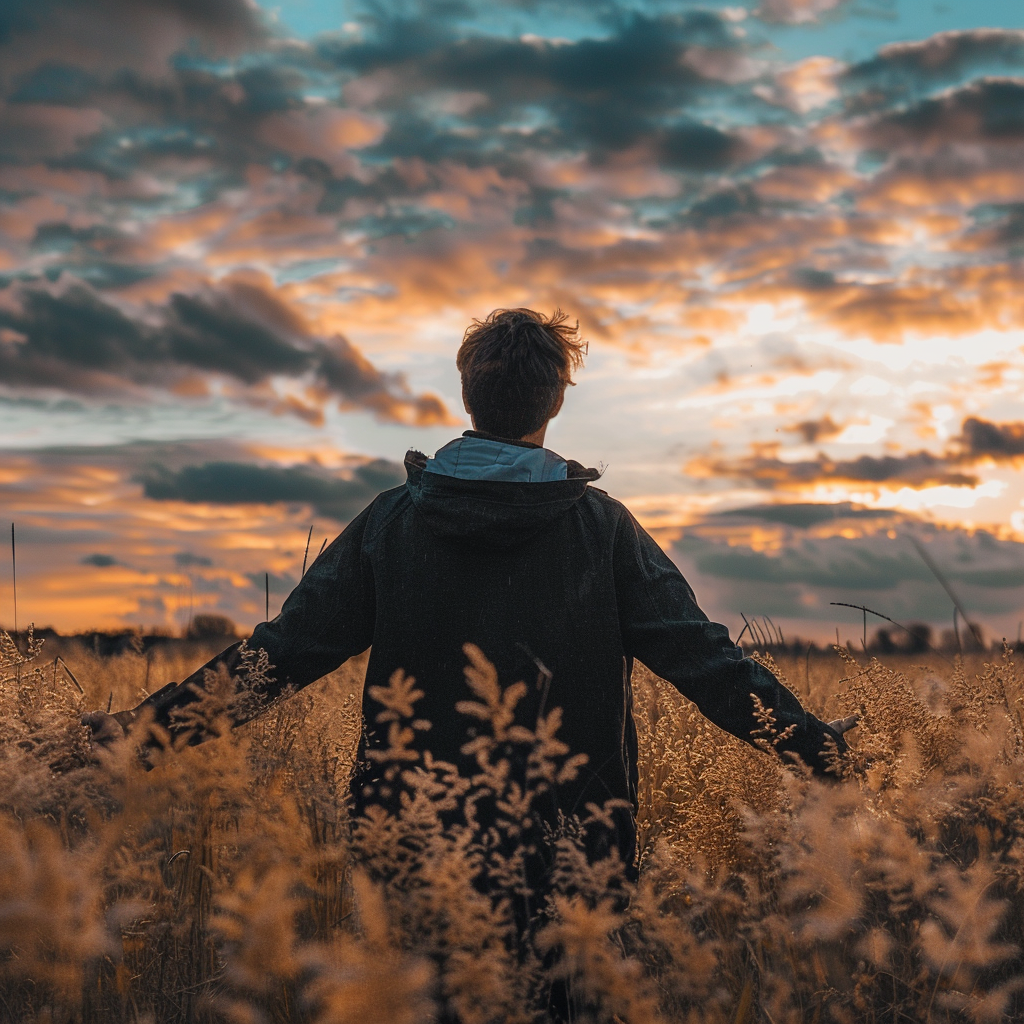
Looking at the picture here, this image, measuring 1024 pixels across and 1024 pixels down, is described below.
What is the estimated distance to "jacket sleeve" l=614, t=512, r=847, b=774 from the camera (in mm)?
2217

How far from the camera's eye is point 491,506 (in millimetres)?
2209

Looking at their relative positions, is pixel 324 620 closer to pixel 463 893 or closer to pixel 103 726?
pixel 103 726

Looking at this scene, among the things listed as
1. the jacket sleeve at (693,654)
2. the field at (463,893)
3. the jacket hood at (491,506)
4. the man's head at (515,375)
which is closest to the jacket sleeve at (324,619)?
the field at (463,893)

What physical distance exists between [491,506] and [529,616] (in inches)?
12.2

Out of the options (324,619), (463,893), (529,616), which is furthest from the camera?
(324,619)

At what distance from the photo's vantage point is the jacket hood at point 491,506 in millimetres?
2211

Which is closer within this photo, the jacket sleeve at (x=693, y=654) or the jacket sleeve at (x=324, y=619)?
the jacket sleeve at (x=693, y=654)

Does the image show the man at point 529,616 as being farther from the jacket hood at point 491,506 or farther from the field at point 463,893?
the field at point 463,893

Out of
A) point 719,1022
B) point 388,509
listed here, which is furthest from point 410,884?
point 388,509

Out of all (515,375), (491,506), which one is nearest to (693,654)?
(491,506)

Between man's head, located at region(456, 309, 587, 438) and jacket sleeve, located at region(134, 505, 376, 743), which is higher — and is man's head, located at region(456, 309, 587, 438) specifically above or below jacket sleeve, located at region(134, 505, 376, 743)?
above

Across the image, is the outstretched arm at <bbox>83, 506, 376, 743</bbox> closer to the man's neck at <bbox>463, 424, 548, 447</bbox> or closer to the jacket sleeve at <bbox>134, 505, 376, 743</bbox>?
the jacket sleeve at <bbox>134, 505, 376, 743</bbox>

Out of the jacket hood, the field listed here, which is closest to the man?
the jacket hood

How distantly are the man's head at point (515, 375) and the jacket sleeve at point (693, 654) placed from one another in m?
0.40
